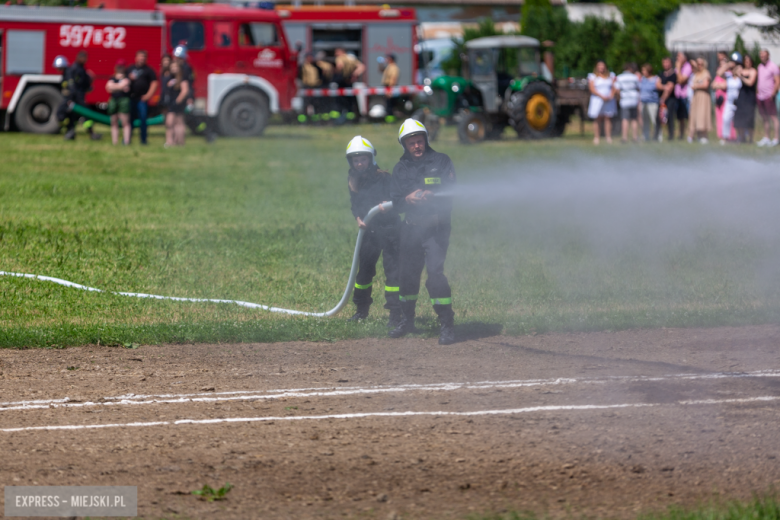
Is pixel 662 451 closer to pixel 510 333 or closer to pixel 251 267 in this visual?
pixel 510 333

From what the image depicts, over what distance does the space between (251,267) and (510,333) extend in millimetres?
3741

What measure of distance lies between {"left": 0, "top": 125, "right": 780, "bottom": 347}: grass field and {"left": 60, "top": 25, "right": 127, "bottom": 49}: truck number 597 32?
7.73m

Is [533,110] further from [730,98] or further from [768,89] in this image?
[768,89]

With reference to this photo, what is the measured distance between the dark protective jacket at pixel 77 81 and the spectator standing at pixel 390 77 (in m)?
10.8

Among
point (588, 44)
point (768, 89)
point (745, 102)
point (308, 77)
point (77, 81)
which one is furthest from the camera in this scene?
point (588, 44)

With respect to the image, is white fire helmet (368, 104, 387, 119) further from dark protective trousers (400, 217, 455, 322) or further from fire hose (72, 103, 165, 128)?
dark protective trousers (400, 217, 455, 322)

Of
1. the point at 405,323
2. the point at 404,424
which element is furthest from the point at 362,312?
the point at 404,424

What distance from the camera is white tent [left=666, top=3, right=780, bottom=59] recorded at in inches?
1470

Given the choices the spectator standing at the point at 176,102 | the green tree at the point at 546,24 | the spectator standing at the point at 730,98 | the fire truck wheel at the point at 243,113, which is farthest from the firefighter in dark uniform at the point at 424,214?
the green tree at the point at 546,24

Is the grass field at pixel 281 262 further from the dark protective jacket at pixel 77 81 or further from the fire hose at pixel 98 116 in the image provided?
the fire hose at pixel 98 116

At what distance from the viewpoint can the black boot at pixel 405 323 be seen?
8.18 metres

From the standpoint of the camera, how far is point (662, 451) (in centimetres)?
519

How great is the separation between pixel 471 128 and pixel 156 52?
889 cm

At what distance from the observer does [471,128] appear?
24.7 m
